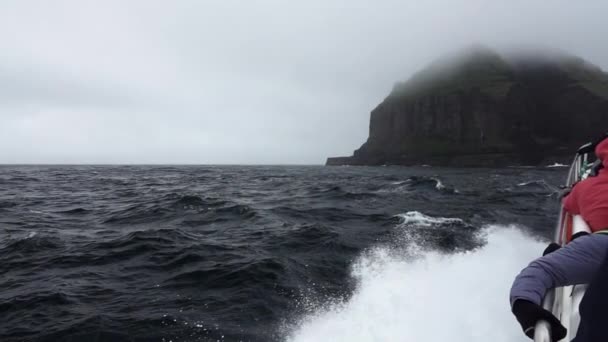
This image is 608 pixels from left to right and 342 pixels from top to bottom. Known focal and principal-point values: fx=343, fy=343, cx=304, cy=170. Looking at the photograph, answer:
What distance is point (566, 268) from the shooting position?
223 centimetres

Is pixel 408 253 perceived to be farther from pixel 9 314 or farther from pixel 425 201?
pixel 425 201

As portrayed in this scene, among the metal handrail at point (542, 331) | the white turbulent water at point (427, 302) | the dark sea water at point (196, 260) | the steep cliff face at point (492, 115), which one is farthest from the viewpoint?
the steep cliff face at point (492, 115)

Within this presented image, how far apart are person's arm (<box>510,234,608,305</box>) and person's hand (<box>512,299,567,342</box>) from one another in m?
0.11

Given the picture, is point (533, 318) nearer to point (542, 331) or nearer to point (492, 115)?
point (542, 331)

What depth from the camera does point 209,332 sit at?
4801 millimetres

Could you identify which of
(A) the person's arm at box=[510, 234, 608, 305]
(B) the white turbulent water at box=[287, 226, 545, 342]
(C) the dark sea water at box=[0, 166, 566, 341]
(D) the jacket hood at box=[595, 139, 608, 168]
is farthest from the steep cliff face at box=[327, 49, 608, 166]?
(A) the person's arm at box=[510, 234, 608, 305]

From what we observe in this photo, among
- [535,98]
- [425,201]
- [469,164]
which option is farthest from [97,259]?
[535,98]

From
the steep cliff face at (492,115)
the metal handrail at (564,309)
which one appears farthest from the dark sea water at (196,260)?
the steep cliff face at (492,115)

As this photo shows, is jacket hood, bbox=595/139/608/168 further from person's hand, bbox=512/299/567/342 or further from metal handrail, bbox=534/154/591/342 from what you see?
person's hand, bbox=512/299/567/342

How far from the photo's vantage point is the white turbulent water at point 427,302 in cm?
443

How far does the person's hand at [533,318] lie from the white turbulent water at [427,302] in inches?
99.9

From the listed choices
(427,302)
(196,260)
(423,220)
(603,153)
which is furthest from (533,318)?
(423,220)

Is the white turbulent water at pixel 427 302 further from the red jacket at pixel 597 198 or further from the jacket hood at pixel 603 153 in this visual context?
the jacket hood at pixel 603 153

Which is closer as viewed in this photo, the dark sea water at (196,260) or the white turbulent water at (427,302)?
the white turbulent water at (427,302)
